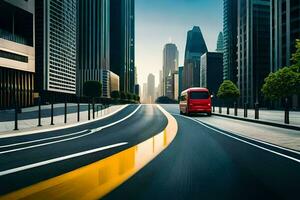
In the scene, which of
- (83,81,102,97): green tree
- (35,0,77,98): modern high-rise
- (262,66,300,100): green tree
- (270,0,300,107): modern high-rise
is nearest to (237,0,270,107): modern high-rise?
(270,0,300,107): modern high-rise

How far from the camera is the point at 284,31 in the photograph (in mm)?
86188

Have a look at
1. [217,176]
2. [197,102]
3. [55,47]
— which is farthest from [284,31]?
[217,176]

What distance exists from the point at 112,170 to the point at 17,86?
174 feet

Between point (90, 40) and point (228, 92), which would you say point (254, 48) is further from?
point (90, 40)

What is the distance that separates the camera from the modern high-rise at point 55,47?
377ft

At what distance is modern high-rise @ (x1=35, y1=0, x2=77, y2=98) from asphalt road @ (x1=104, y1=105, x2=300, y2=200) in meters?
106

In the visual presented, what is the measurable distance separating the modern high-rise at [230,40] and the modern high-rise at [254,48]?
19961mm

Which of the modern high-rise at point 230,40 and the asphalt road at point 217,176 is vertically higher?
the modern high-rise at point 230,40

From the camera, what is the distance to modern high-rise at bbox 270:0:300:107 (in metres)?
81.8

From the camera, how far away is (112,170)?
6.27m

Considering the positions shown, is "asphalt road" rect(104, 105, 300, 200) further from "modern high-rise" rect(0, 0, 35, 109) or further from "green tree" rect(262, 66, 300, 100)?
"modern high-rise" rect(0, 0, 35, 109)

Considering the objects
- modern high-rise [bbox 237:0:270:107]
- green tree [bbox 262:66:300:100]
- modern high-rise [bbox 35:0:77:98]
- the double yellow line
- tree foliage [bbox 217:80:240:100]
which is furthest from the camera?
modern high-rise [bbox 237:0:270:107]

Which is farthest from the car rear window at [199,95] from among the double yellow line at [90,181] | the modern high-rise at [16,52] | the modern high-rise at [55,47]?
the modern high-rise at [55,47]

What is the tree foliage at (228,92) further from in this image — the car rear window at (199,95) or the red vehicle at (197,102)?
the car rear window at (199,95)
